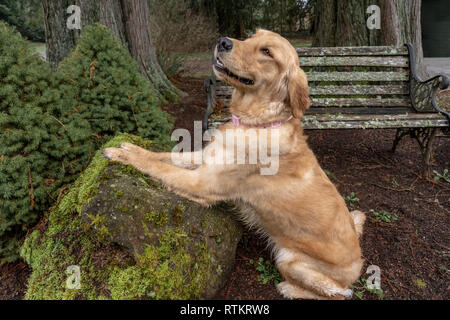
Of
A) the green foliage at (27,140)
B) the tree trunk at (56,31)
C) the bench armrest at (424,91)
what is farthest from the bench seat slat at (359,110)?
the tree trunk at (56,31)

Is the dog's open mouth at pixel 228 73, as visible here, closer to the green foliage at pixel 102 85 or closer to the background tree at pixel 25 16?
the green foliage at pixel 102 85

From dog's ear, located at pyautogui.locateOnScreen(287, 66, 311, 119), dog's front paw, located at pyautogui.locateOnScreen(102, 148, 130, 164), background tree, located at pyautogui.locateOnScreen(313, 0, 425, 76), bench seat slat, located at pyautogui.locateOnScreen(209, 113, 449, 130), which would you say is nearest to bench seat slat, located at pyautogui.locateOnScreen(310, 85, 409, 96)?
bench seat slat, located at pyautogui.locateOnScreen(209, 113, 449, 130)

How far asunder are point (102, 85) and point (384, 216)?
3.10 m

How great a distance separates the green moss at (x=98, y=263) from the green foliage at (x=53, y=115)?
0.19 metres

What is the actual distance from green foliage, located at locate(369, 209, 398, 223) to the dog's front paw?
8.56 ft

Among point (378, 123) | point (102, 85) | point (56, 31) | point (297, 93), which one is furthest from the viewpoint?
point (56, 31)

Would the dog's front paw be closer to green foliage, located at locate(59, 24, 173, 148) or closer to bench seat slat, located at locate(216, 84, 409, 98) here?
green foliage, located at locate(59, 24, 173, 148)

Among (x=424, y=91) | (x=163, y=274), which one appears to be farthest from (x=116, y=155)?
(x=424, y=91)

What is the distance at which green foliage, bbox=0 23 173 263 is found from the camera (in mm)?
2051

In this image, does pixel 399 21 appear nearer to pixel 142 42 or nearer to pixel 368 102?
pixel 368 102

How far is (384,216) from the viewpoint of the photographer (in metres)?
3.21

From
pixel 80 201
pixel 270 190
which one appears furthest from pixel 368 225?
pixel 80 201

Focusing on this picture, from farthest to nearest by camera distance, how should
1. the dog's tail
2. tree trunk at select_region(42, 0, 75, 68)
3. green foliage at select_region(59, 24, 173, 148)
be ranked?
tree trunk at select_region(42, 0, 75, 68) → the dog's tail → green foliage at select_region(59, 24, 173, 148)

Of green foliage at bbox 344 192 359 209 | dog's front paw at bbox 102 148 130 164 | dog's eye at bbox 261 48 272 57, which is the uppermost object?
dog's eye at bbox 261 48 272 57
